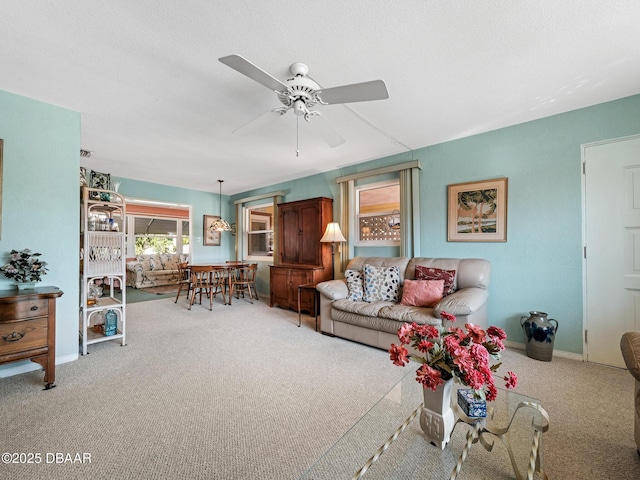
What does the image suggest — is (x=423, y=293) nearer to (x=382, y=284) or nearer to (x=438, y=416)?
(x=382, y=284)

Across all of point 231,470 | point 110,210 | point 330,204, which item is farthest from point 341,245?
point 231,470

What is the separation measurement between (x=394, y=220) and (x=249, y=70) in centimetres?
299

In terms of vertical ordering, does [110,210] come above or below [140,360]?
above

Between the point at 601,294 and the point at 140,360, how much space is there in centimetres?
449

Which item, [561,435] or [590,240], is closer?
[561,435]

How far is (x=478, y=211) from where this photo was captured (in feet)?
10.9

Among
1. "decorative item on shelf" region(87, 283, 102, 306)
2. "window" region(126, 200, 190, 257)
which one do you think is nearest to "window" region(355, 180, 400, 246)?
"decorative item on shelf" region(87, 283, 102, 306)

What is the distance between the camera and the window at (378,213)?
4102 mm

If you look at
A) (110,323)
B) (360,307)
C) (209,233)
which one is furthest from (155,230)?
(360,307)

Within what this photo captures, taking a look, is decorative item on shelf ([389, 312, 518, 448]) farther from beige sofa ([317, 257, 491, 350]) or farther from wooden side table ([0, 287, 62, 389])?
wooden side table ([0, 287, 62, 389])

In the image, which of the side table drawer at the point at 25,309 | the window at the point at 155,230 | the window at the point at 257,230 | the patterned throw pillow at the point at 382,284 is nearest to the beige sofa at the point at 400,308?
the patterned throw pillow at the point at 382,284

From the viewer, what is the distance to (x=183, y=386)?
2.19m

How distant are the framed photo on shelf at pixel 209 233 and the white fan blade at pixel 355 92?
5.63 m

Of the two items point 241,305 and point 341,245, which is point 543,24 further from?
point 241,305
